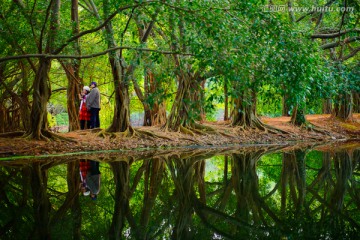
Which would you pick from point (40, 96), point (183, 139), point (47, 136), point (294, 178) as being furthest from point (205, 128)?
point (294, 178)

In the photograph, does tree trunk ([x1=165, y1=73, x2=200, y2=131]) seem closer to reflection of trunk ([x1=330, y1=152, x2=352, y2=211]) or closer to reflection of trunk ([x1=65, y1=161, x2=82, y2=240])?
reflection of trunk ([x1=330, y1=152, x2=352, y2=211])

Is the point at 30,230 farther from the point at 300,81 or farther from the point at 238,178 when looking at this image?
the point at 300,81

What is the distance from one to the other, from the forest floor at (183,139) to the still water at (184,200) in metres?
1.54

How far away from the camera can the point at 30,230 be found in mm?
4328

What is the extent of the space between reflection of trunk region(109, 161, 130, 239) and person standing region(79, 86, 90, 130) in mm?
5087

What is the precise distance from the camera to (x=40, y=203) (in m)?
5.74

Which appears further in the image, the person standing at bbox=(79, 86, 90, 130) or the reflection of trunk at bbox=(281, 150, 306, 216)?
the person standing at bbox=(79, 86, 90, 130)

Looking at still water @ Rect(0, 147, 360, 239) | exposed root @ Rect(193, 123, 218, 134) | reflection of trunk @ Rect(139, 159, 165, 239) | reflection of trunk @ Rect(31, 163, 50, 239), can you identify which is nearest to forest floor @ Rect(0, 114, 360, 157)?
exposed root @ Rect(193, 123, 218, 134)

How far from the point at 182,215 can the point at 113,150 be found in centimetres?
815

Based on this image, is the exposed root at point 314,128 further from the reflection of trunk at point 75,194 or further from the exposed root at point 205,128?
the reflection of trunk at point 75,194

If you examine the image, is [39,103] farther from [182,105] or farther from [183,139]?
[182,105]

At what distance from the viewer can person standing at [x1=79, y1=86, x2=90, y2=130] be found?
14758 millimetres

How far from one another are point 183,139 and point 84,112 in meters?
3.05

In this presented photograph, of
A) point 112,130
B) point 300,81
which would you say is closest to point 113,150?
point 112,130
